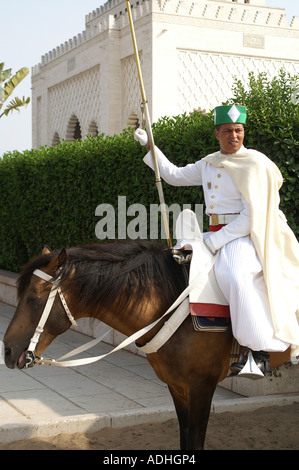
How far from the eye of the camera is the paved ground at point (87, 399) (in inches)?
209

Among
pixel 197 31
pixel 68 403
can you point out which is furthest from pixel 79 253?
pixel 197 31

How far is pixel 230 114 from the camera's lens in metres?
3.92

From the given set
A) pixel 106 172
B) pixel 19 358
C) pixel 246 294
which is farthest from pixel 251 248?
pixel 106 172

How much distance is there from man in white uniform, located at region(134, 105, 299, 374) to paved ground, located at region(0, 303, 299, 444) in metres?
2.01

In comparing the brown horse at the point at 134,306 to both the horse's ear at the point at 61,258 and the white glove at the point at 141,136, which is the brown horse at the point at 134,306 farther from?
the white glove at the point at 141,136

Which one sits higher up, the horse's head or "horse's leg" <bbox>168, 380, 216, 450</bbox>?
the horse's head

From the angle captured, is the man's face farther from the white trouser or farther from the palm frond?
the palm frond

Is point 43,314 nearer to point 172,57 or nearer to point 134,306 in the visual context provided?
point 134,306

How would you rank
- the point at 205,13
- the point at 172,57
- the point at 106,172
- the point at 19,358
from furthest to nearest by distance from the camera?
the point at 205,13 → the point at 172,57 → the point at 106,172 → the point at 19,358

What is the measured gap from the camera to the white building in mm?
27656

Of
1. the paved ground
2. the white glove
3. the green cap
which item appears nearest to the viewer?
the green cap

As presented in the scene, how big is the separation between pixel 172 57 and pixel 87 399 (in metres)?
23.9

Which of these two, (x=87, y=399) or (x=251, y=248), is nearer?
(x=251, y=248)

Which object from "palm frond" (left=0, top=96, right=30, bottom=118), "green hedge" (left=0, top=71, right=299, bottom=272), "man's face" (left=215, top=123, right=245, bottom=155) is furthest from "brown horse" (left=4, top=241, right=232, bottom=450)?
"palm frond" (left=0, top=96, right=30, bottom=118)
